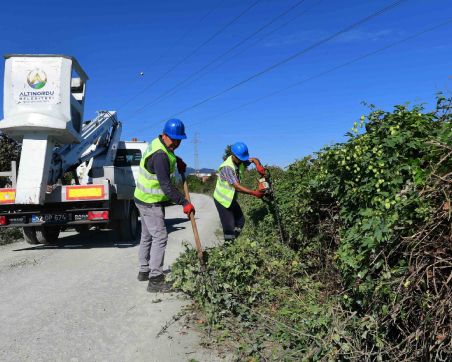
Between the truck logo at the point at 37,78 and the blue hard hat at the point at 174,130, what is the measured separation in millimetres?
4215

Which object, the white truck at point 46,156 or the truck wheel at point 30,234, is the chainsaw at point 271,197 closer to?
the white truck at point 46,156

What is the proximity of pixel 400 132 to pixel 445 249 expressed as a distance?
987 millimetres

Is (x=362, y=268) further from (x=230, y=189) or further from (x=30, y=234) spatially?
(x=30, y=234)

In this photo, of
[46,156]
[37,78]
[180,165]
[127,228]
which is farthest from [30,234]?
[180,165]

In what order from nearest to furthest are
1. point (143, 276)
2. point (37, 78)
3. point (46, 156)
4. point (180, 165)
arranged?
1. point (143, 276)
2. point (180, 165)
3. point (46, 156)
4. point (37, 78)

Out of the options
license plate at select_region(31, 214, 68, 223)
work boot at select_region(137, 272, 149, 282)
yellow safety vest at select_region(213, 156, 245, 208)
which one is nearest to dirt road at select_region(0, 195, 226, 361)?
work boot at select_region(137, 272, 149, 282)

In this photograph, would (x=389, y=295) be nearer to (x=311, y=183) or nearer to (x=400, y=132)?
(x=400, y=132)

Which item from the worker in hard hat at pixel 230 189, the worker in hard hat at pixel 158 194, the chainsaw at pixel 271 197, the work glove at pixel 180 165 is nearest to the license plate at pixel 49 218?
the worker in hard hat at pixel 158 194

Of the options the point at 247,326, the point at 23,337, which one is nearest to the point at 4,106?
the point at 23,337

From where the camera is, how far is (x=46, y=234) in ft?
31.1

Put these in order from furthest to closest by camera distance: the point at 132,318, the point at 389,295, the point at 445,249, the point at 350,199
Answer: the point at 132,318 < the point at 350,199 < the point at 389,295 < the point at 445,249

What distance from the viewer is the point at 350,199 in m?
3.56

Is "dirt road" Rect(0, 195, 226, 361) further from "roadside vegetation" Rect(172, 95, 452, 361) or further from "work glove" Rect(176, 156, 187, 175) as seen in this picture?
"work glove" Rect(176, 156, 187, 175)

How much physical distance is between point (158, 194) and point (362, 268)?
10.8 ft
